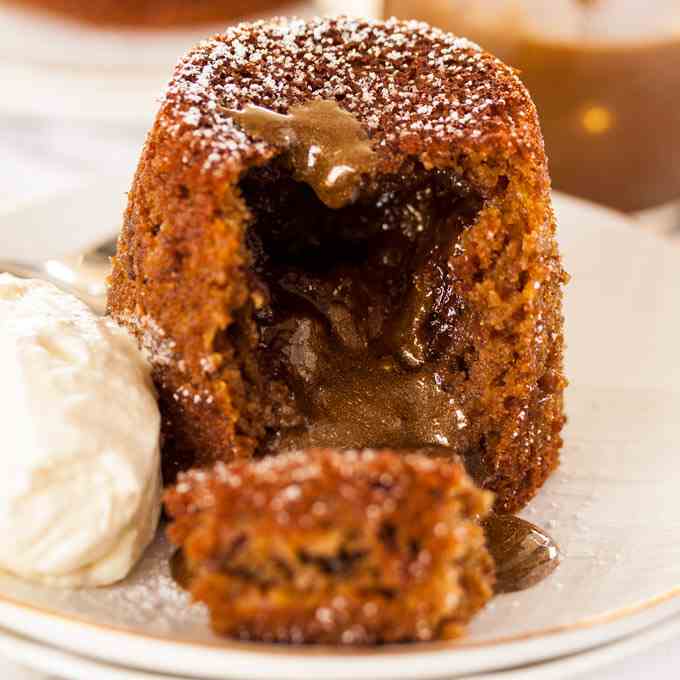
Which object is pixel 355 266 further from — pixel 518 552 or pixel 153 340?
A: pixel 518 552

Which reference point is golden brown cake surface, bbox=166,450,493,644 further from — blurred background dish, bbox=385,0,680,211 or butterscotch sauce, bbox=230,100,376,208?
blurred background dish, bbox=385,0,680,211

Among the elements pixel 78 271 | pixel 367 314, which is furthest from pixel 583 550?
pixel 78 271

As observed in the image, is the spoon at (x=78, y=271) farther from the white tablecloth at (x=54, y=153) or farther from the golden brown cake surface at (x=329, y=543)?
the golden brown cake surface at (x=329, y=543)

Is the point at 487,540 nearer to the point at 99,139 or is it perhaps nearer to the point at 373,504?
the point at 373,504

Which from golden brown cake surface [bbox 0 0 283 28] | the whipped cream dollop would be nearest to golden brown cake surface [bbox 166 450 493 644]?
the whipped cream dollop

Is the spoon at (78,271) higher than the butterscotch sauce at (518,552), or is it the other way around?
the butterscotch sauce at (518,552)

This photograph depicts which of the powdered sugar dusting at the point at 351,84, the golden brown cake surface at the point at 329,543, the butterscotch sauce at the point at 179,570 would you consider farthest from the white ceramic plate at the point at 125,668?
the powdered sugar dusting at the point at 351,84
